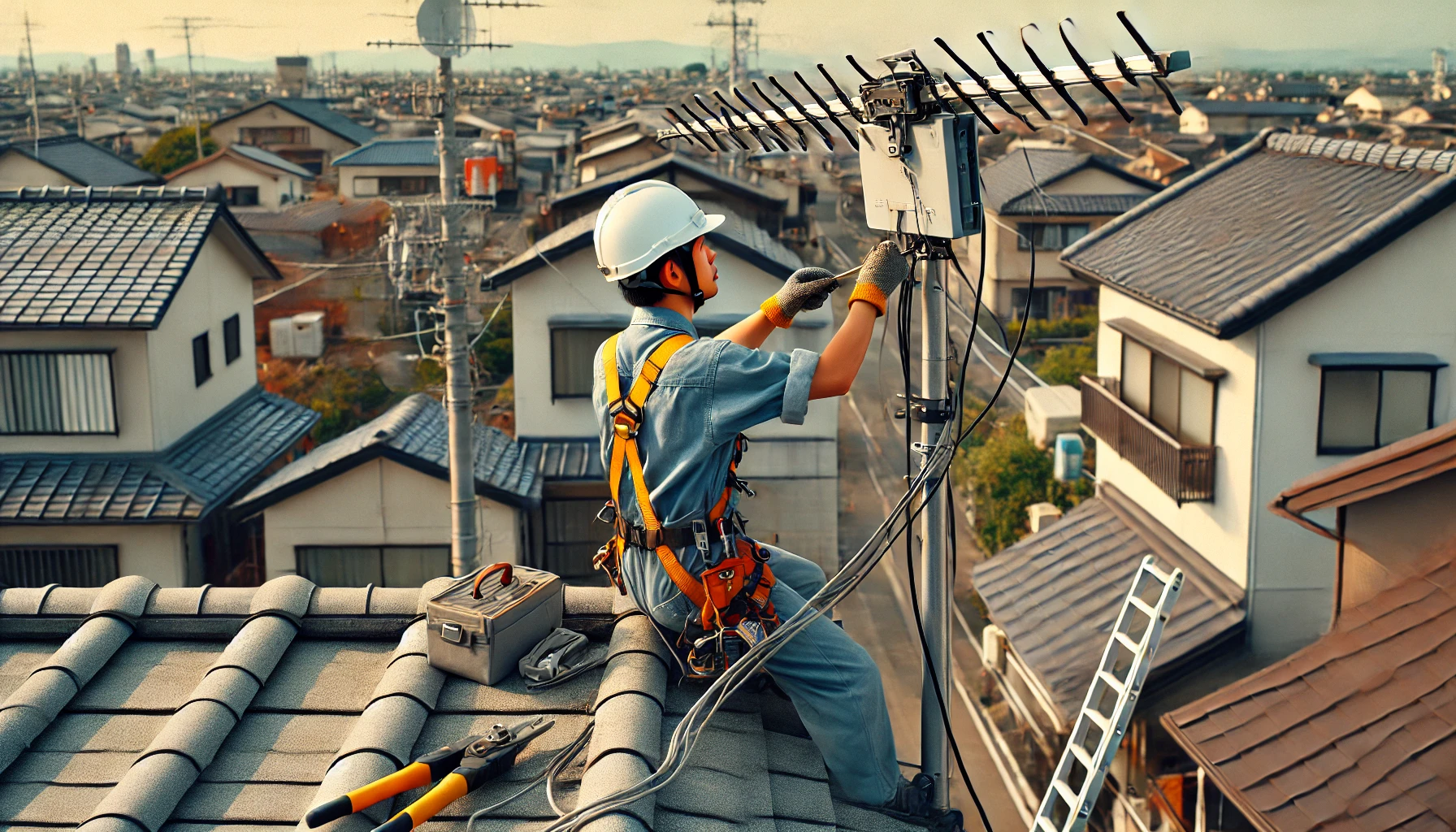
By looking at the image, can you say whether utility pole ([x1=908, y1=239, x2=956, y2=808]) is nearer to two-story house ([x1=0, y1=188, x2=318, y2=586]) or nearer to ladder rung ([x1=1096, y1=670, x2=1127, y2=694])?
ladder rung ([x1=1096, y1=670, x2=1127, y2=694])

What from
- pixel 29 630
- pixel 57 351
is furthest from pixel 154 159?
pixel 29 630

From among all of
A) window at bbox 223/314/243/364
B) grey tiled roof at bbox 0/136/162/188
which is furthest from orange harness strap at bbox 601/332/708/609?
grey tiled roof at bbox 0/136/162/188

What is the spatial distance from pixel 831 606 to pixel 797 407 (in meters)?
0.96

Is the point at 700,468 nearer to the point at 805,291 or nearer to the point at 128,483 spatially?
the point at 805,291

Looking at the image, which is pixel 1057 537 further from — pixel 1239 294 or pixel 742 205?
pixel 742 205

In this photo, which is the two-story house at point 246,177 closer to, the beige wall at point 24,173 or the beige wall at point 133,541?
the beige wall at point 24,173

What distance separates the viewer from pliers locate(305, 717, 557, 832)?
4.43 meters

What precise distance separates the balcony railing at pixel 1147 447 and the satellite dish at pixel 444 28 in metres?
10.6

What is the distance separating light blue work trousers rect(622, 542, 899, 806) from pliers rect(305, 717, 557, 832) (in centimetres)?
80

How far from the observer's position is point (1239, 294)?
576 inches

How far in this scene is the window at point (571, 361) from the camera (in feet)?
71.9

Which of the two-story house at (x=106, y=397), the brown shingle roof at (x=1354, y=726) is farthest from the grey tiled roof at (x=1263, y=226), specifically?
the two-story house at (x=106, y=397)

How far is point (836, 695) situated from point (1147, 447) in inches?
505

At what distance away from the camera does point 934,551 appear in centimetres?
522
